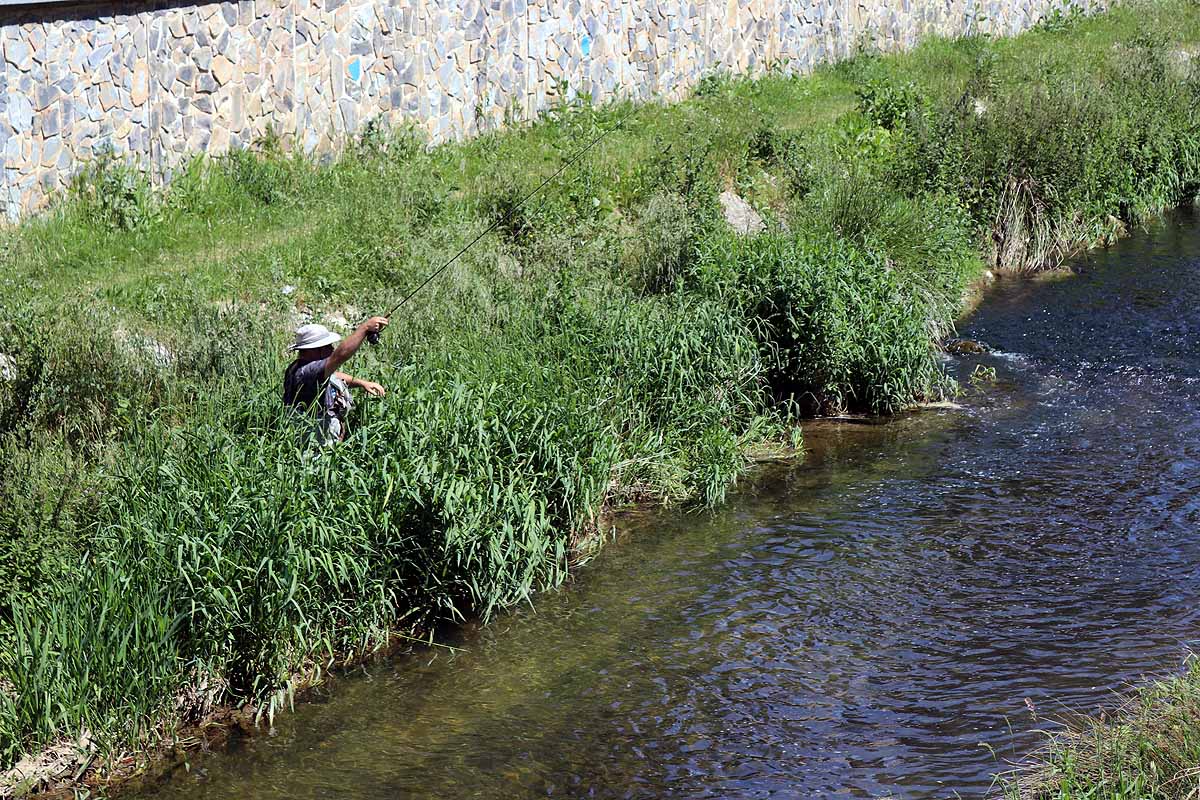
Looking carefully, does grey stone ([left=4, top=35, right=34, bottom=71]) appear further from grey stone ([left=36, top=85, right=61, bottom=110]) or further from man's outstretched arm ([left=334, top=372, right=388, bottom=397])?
man's outstretched arm ([left=334, top=372, right=388, bottom=397])

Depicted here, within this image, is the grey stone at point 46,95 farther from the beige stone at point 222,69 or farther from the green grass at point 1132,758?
the green grass at point 1132,758

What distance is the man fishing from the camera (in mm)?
7906

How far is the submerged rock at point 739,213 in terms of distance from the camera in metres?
13.4

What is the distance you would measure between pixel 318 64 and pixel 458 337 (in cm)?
532

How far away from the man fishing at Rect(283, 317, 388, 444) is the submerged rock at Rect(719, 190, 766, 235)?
5955 millimetres

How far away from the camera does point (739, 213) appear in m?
13.9

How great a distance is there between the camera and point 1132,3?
83.5 feet

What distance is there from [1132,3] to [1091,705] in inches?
879

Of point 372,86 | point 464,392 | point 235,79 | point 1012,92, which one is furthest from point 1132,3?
point 464,392

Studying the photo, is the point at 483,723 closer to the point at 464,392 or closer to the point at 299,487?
the point at 299,487

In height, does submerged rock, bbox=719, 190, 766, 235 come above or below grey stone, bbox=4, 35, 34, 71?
below

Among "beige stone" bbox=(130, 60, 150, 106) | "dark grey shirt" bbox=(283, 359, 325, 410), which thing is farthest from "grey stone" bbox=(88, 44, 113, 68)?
"dark grey shirt" bbox=(283, 359, 325, 410)

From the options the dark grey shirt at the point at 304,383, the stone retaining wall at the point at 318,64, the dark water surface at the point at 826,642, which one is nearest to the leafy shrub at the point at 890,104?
the stone retaining wall at the point at 318,64

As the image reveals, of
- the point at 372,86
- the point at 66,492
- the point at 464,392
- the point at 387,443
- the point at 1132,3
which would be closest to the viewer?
the point at 66,492
